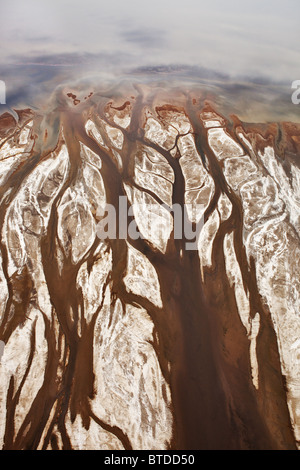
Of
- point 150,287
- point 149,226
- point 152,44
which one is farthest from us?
point 152,44

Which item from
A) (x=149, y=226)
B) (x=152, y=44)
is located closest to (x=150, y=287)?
(x=149, y=226)

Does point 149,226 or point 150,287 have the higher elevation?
point 149,226

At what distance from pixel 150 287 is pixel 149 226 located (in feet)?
1.05

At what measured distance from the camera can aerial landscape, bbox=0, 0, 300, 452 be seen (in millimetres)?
1208

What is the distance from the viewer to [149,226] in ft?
5.34

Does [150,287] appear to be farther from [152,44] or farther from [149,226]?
[152,44]

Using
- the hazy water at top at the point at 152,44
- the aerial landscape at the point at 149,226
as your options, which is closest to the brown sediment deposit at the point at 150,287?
the aerial landscape at the point at 149,226

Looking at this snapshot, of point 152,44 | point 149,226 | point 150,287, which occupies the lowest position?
point 150,287

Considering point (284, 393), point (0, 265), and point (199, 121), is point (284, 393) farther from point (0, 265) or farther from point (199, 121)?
point (199, 121)

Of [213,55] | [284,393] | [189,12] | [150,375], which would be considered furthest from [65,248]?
A: [189,12]

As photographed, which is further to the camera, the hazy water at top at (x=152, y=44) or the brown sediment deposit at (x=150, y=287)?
the hazy water at top at (x=152, y=44)

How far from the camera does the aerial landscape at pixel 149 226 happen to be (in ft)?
3.96

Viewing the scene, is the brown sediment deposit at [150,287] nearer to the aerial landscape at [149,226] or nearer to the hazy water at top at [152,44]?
the aerial landscape at [149,226]

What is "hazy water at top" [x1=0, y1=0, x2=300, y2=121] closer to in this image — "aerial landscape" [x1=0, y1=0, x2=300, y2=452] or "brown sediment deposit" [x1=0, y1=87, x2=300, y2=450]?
"aerial landscape" [x1=0, y1=0, x2=300, y2=452]
